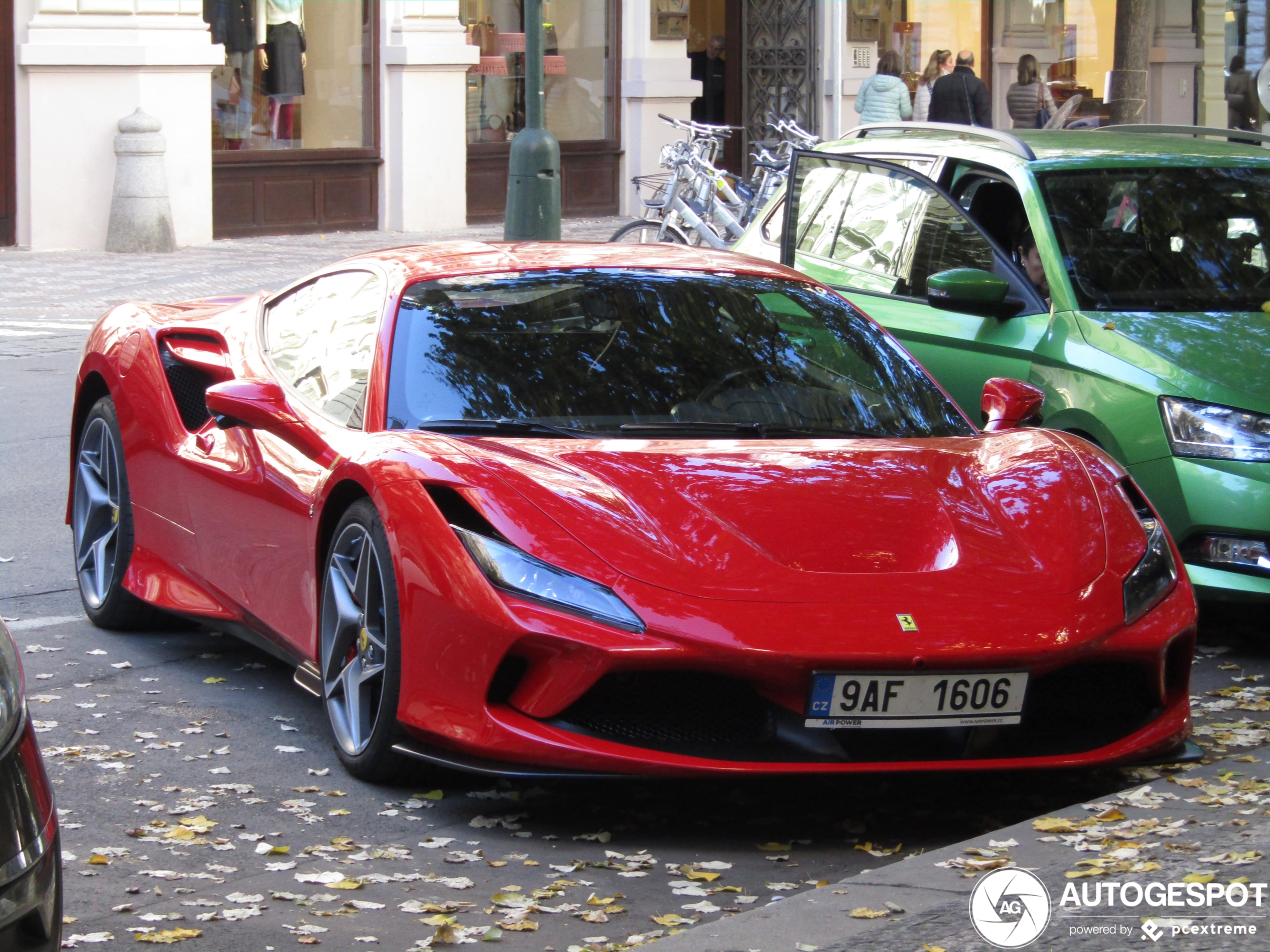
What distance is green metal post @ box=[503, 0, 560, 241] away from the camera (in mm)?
15672

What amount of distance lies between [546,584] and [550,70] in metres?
19.9

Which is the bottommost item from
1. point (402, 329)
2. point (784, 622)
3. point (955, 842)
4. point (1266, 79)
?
point (955, 842)

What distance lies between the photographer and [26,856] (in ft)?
9.52

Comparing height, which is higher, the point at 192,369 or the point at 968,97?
the point at 968,97

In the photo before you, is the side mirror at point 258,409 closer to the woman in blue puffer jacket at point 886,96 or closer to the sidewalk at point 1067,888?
the sidewalk at point 1067,888

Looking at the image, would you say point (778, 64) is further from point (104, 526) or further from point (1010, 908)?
point (1010, 908)

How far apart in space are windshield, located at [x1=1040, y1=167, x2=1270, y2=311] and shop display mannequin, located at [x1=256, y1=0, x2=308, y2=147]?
14490 mm

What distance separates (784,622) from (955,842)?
2.30ft

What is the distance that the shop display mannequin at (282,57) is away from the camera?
2072cm

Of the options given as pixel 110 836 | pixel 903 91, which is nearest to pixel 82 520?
pixel 110 836

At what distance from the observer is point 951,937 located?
144 inches

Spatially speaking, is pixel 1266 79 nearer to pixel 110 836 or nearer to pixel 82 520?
pixel 82 520

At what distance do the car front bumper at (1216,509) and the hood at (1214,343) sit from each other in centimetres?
23

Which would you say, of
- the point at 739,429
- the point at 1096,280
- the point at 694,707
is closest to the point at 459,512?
the point at 694,707
